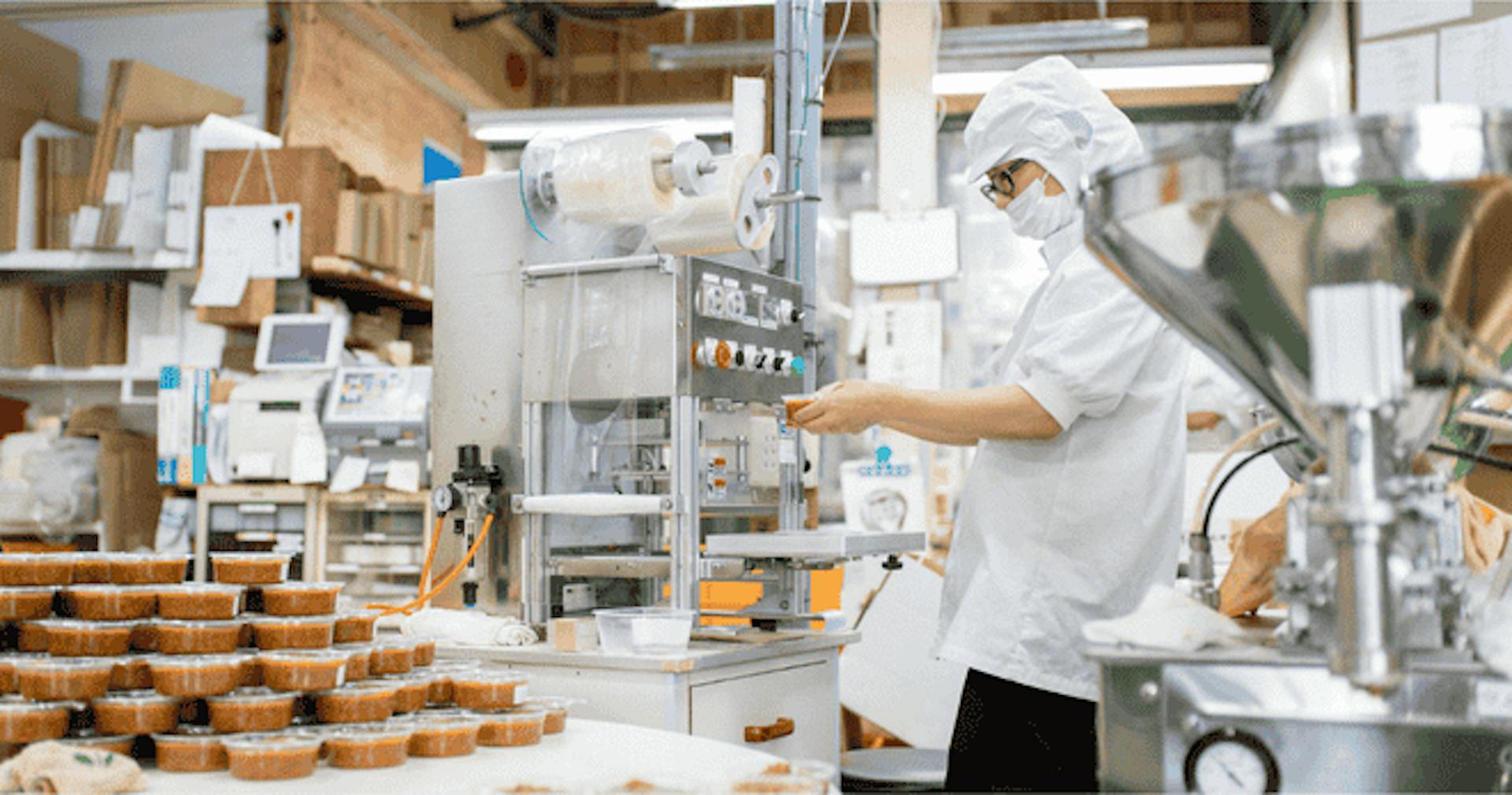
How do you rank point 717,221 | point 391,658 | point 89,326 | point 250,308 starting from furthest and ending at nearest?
point 89,326 < point 250,308 < point 717,221 < point 391,658

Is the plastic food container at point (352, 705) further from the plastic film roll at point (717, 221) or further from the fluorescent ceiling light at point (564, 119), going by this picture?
the fluorescent ceiling light at point (564, 119)

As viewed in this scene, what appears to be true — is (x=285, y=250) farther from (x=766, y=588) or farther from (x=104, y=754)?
(x=104, y=754)

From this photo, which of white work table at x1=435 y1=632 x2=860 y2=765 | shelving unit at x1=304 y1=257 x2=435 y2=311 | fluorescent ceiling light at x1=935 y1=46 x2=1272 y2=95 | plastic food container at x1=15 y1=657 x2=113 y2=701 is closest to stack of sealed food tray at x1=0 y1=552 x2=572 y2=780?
plastic food container at x1=15 y1=657 x2=113 y2=701

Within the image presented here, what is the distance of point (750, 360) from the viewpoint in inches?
95.0

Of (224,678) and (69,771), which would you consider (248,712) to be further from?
(69,771)

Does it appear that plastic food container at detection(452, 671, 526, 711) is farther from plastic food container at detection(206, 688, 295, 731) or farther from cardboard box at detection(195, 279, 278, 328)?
cardboard box at detection(195, 279, 278, 328)

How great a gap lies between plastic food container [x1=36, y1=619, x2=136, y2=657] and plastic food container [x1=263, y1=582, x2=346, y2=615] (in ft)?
0.58

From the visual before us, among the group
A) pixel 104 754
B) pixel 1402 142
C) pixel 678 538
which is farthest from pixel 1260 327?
pixel 678 538

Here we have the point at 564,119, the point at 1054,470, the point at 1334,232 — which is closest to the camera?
the point at 1334,232

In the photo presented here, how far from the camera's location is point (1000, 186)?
2.06 meters

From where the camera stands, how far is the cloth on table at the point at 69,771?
4.06 ft

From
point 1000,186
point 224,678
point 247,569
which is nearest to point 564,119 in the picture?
point 1000,186

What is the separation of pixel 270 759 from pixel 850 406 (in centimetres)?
102

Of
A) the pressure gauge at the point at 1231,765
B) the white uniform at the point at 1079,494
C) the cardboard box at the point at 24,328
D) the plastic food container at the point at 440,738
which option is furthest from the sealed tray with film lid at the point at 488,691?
the cardboard box at the point at 24,328
